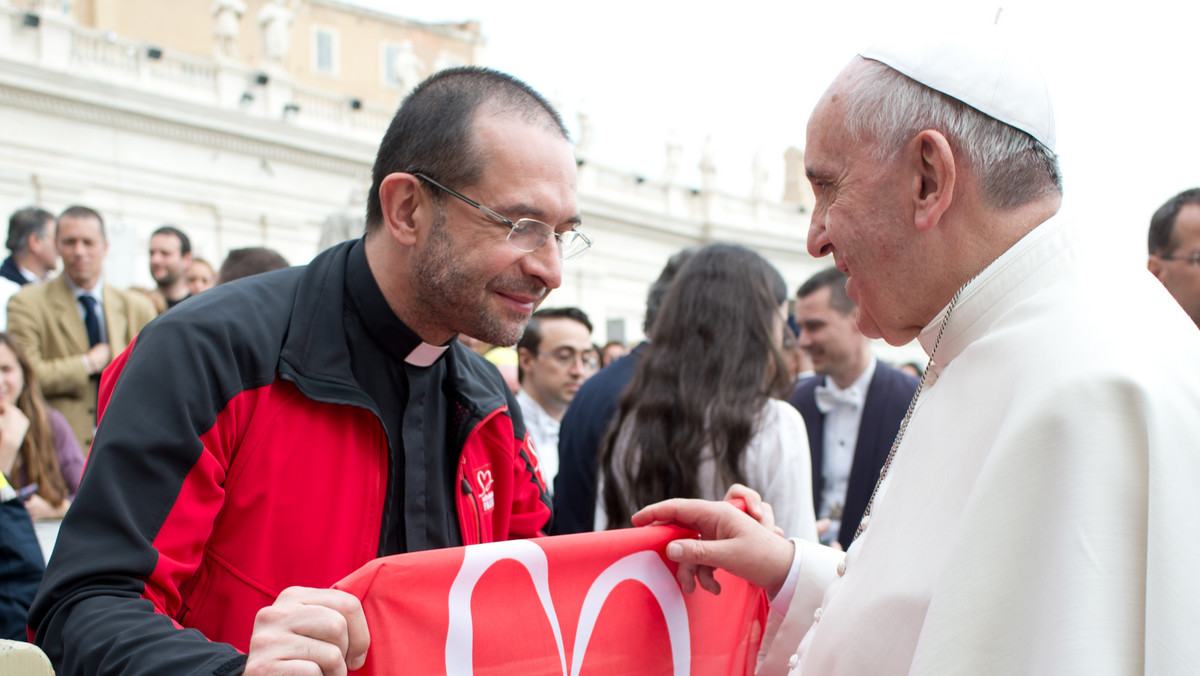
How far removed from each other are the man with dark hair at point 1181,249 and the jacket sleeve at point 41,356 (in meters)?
5.68

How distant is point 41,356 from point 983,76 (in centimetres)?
581

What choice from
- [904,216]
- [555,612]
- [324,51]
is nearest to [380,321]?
[555,612]

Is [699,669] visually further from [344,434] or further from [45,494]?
[45,494]

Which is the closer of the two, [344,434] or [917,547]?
[917,547]

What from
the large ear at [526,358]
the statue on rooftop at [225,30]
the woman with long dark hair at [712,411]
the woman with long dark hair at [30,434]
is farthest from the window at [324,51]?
the woman with long dark hair at [712,411]

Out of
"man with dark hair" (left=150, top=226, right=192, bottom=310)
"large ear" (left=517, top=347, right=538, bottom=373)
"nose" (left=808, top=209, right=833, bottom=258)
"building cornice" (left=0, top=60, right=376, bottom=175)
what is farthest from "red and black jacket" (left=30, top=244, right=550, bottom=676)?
"building cornice" (left=0, top=60, right=376, bottom=175)

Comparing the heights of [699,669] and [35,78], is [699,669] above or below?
below

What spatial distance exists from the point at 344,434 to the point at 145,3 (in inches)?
1193

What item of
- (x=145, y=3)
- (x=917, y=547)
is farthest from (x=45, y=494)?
(x=145, y=3)

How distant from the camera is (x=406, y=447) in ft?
7.27

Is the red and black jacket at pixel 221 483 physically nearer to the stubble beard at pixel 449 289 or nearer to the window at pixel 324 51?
the stubble beard at pixel 449 289

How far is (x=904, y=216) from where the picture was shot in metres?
1.81

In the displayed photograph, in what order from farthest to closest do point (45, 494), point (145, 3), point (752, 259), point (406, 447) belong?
point (145, 3)
point (45, 494)
point (752, 259)
point (406, 447)

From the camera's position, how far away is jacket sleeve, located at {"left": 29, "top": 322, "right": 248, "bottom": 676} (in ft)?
5.26
